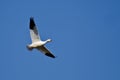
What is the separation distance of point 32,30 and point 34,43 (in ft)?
4.99

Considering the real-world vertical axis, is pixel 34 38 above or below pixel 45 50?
below

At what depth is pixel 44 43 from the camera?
259ft

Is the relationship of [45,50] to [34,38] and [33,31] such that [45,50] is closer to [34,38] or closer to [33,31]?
[34,38]

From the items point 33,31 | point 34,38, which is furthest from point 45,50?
point 33,31

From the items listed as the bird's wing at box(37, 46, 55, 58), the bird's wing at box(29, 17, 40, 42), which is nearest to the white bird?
the bird's wing at box(29, 17, 40, 42)

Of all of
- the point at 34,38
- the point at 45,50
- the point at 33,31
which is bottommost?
the point at 34,38

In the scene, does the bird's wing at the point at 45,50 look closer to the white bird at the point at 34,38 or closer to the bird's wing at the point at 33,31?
the white bird at the point at 34,38

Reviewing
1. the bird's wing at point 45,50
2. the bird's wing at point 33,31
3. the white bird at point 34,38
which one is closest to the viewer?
the white bird at point 34,38

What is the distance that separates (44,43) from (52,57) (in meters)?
4.66

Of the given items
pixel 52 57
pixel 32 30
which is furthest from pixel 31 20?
pixel 52 57

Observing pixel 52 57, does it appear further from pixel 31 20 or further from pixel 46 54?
pixel 31 20

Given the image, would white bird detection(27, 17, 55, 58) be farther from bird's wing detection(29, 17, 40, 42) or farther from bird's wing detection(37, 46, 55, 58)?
bird's wing detection(37, 46, 55, 58)

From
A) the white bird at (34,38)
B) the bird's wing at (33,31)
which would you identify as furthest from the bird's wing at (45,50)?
the bird's wing at (33,31)

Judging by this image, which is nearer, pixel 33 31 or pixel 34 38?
pixel 34 38
